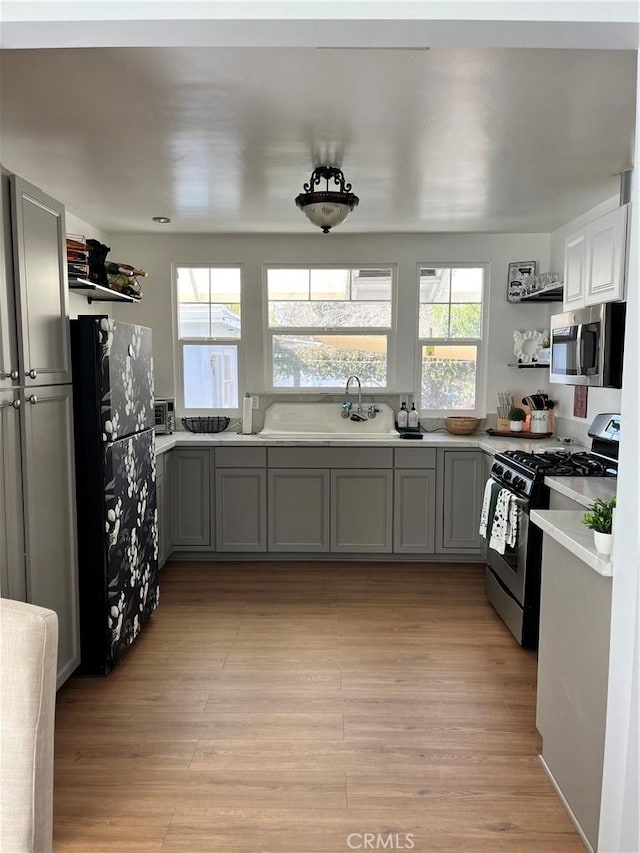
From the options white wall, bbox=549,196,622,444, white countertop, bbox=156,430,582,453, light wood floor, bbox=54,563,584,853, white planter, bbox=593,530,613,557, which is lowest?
light wood floor, bbox=54,563,584,853

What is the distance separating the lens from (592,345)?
2641mm

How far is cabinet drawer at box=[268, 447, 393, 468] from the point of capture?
4.09 m

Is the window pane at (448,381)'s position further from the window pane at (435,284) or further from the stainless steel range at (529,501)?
the stainless steel range at (529,501)

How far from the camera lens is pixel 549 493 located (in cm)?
285

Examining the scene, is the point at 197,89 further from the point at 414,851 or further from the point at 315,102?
the point at 414,851

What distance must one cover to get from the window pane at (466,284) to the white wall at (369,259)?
0.09 metres

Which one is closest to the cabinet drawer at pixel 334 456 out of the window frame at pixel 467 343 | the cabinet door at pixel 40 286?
the window frame at pixel 467 343

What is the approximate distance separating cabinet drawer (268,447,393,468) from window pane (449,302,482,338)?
123 centimetres

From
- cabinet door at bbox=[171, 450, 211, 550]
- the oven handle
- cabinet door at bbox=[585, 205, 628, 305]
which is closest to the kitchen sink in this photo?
cabinet door at bbox=[171, 450, 211, 550]

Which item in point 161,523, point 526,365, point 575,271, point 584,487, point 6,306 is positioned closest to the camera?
point 6,306

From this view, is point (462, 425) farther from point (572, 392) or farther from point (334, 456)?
point (334, 456)

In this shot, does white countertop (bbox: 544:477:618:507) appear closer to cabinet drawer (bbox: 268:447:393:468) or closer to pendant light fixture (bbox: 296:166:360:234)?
cabinet drawer (bbox: 268:447:393:468)

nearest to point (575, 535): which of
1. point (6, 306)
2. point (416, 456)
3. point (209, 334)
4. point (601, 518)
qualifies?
point (601, 518)

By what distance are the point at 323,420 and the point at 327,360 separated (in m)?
0.49
